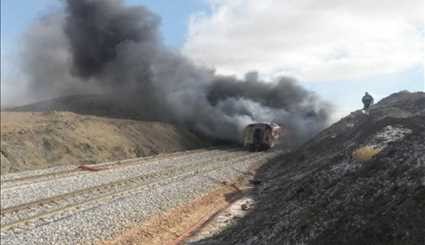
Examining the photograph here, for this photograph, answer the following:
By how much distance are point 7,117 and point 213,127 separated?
22.3 meters

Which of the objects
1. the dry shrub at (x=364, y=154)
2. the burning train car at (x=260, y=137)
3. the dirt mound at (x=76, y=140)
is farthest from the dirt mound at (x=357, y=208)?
the burning train car at (x=260, y=137)

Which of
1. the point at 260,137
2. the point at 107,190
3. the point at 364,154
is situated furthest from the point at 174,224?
the point at 260,137

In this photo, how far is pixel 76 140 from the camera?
46.5 metres

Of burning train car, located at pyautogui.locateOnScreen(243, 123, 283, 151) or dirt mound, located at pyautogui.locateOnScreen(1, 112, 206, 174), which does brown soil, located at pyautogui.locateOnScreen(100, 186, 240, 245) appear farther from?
burning train car, located at pyautogui.locateOnScreen(243, 123, 283, 151)

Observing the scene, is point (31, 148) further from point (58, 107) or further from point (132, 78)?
point (132, 78)

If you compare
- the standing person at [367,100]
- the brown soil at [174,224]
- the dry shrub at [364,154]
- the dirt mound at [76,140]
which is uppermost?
the standing person at [367,100]

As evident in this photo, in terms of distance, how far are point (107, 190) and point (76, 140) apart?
66.1 ft

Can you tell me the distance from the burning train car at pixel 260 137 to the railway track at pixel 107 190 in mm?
7937

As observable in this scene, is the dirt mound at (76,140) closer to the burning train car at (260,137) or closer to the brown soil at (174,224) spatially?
the burning train car at (260,137)

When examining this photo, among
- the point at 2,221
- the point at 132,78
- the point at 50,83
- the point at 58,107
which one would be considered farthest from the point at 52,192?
the point at 50,83

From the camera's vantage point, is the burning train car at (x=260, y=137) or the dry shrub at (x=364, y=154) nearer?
the dry shrub at (x=364, y=154)

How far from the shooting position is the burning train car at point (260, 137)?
51.8m

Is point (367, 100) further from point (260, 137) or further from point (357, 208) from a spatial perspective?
point (357, 208)

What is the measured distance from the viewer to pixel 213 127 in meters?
65.9
